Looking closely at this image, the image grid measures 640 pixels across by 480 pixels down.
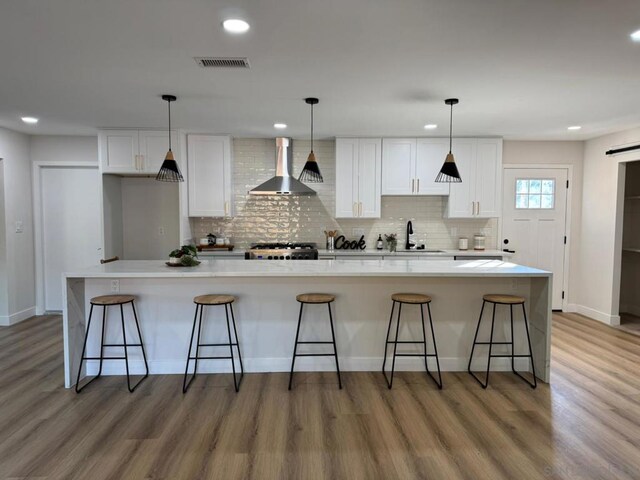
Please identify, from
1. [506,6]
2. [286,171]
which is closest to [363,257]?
[286,171]

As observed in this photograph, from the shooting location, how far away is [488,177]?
5246 millimetres

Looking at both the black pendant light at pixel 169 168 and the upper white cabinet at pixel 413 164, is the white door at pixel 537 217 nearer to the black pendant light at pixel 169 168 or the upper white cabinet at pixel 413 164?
the upper white cabinet at pixel 413 164

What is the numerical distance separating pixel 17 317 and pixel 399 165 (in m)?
5.42

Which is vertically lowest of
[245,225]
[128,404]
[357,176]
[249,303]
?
[128,404]

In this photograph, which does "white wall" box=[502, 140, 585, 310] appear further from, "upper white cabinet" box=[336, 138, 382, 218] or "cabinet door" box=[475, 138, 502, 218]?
"upper white cabinet" box=[336, 138, 382, 218]

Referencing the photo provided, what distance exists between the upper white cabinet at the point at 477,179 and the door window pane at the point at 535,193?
520 millimetres

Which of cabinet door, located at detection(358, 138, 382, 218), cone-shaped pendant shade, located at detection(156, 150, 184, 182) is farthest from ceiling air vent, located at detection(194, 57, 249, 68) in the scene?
cabinet door, located at detection(358, 138, 382, 218)

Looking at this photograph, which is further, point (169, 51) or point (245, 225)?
point (245, 225)

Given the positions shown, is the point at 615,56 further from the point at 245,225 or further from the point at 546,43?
A: the point at 245,225

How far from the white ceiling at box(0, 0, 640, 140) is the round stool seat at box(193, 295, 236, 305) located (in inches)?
69.0

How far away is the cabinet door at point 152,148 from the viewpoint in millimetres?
4875

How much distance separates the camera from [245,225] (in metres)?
5.58

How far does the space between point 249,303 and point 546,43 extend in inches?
113

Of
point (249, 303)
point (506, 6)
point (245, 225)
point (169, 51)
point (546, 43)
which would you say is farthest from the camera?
point (245, 225)
